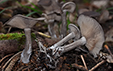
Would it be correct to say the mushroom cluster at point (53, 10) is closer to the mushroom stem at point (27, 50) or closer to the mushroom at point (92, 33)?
the mushroom at point (92, 33)

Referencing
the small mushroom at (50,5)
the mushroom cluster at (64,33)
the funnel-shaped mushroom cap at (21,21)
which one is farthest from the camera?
the small mushroom at (50,5)

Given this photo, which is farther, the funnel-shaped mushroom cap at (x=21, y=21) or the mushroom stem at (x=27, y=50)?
the mushroom stem at (x=27, y=50)

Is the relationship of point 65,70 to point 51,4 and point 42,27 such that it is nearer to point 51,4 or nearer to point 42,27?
point 51,4

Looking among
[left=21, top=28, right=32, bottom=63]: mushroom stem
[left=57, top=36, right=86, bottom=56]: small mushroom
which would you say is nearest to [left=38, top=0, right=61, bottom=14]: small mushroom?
[left=21, top=28, right=32, bottom=63]: mushroom stem

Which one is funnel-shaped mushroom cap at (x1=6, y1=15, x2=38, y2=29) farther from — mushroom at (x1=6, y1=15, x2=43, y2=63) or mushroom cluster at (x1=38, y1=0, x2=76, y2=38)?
mushroom cluster at (x1=38, y1=0, x2=76, y2=38)

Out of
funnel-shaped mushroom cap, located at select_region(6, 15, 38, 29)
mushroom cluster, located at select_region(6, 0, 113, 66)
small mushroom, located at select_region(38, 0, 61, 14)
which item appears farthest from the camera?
small mushroom, located at select_region(38, 0, 61, 14)

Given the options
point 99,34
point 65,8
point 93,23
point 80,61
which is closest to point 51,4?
point 65,8

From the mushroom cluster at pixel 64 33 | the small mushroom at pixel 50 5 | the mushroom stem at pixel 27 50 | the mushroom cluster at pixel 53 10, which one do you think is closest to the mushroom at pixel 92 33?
the mushroom cluster at pixel 64 33

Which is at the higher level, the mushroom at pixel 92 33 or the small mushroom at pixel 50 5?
the small mushroom at pixel 50 5

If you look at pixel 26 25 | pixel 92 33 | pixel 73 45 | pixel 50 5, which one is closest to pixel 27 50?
pixel 26 25
